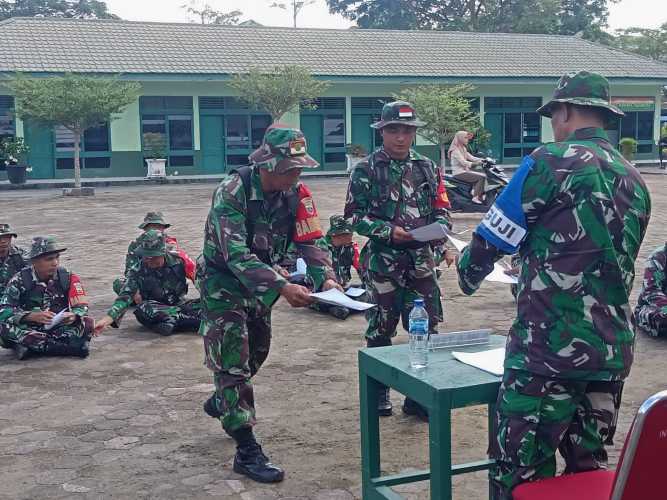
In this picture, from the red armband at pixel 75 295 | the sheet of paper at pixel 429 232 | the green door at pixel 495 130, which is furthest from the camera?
the green door at pixel 495 130

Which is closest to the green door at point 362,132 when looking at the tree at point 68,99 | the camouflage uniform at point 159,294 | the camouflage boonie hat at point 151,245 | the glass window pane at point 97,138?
the glass window pane at point 97,138

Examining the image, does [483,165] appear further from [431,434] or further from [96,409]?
[431,434]

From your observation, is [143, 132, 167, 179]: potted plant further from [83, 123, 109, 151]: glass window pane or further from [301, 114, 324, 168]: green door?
[301, 114, 324, 168]: green door

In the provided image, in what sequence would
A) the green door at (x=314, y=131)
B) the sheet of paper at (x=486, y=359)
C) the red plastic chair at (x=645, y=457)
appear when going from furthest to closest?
the green door at (x=314, y=131) → the sheet of paper at (x=486, y=359) → the red plastic chair at (x=645, y=457)

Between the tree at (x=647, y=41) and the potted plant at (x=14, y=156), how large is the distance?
34.7 m

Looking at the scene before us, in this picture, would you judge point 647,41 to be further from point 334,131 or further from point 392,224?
point 392,224

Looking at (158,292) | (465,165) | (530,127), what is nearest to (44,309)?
(158,292)

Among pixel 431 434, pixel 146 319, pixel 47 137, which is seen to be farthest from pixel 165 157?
pixel 431 434

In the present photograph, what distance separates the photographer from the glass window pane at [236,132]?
28531mm

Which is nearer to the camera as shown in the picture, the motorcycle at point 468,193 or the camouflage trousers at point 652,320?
the camouflage trousers at point 652,320

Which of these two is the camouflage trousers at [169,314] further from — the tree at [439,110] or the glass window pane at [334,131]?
the glass window pane at [334,131]

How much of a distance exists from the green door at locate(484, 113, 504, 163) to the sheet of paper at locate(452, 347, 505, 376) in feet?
94.4

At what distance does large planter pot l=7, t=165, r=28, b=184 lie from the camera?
969 inches

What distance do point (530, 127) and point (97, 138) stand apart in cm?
1601
